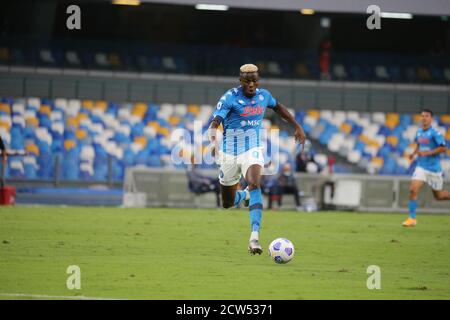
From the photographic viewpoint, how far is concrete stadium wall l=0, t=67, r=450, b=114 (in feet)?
112

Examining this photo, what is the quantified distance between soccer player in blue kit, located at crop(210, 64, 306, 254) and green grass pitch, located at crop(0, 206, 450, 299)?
3.37 feet

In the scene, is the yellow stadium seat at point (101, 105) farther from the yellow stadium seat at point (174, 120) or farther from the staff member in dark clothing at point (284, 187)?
the staff member in dark clothing at point (284, 187)

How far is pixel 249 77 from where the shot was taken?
1309 cm

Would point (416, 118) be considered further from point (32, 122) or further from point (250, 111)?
point (250, 111)

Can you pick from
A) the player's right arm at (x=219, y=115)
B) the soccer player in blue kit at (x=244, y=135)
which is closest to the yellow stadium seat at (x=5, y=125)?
the soccer player in blue kit at (x=244, y=135)

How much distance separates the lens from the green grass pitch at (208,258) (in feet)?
31.5

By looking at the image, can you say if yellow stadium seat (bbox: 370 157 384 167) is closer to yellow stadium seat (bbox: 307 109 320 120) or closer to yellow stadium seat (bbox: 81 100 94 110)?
yellow stadium seat (bbox: 307 109 320 120)

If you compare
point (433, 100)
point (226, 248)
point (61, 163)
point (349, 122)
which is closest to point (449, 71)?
point (433, 100)

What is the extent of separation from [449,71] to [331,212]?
14.7m

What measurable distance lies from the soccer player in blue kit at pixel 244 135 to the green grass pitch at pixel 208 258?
1.03 meters

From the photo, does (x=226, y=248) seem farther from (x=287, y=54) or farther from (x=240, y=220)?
(x=287, y=54)

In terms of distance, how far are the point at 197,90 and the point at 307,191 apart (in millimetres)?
9057

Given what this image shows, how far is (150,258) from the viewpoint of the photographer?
40.8 feet

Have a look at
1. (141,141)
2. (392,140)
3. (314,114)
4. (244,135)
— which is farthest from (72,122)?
(244,135)
